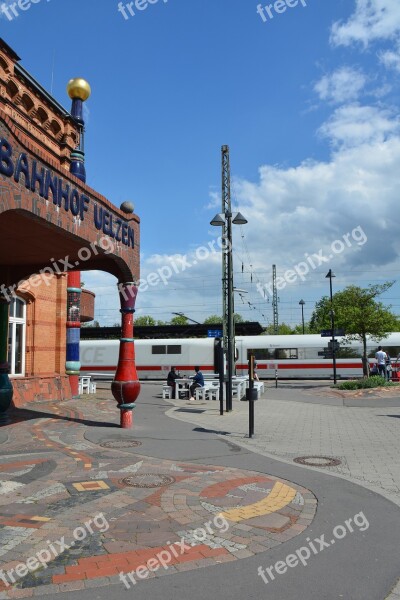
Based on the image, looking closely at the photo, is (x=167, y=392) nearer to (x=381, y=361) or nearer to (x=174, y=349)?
(x=381, y=361)

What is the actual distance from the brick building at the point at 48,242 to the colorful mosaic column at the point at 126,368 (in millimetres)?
23

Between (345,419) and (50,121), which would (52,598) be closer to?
(345,419)

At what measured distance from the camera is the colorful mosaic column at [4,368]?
11586 millimetres

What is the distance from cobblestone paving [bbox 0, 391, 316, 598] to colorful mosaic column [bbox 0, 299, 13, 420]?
3373 mm

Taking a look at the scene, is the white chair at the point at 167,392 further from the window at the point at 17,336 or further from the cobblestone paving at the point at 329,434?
the window at the point at 17,336

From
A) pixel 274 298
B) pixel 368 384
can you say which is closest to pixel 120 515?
pixel 368 384

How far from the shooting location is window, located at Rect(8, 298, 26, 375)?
15.9 metres

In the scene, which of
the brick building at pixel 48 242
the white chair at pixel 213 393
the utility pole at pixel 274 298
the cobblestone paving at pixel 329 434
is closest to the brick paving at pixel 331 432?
the cobblestone paving at pixel 329 434

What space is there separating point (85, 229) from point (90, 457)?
413 cm

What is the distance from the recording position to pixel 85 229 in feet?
31.0

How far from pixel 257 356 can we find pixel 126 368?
23.8 m

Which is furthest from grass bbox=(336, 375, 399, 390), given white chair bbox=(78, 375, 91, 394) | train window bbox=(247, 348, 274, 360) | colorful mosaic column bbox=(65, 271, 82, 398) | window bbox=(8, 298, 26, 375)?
window bbox=(8, 298, 26, 375)

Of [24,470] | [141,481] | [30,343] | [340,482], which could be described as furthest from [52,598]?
[30,343]

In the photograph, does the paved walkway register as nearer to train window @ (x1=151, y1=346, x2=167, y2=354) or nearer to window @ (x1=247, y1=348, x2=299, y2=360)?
window @ (x1=247, y1=348, x2=299, y2=360)
